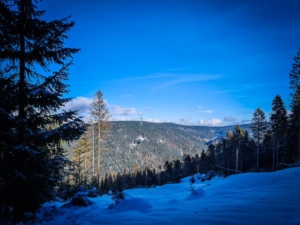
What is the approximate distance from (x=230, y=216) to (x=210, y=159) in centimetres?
5191

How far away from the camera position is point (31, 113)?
625 centimetres

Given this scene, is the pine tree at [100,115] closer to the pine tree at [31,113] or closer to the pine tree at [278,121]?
the pine tree at [31,113]

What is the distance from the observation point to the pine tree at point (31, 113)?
5156 millimetres

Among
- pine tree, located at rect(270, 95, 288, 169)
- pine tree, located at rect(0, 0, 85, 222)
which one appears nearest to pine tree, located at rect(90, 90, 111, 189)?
pine tree, located at rect(0, 0, 85, 222)

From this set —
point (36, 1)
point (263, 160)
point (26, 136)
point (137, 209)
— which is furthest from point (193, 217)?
point (263, 160)

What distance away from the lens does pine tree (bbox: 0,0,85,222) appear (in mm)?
5156

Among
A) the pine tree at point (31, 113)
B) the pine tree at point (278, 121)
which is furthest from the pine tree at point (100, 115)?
the pine tree at point (278, 121)

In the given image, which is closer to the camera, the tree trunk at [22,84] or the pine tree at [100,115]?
the tree trunk at [22,84]

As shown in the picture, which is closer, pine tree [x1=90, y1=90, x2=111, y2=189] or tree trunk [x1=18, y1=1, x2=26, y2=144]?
tree trunk [x1=18, y1=1, x2=26, y2=144]

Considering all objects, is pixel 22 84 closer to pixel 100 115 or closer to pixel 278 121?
pixel 100 115

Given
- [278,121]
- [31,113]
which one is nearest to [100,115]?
[31,113]

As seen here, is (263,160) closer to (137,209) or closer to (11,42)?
(137,209)

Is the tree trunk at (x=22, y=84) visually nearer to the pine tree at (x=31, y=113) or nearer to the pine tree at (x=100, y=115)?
the pine tree at (x=31, y=113)

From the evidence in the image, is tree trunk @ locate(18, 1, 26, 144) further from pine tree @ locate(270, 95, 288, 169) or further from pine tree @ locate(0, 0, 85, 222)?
pine tree @ locate(270, 95, 288, 169)
